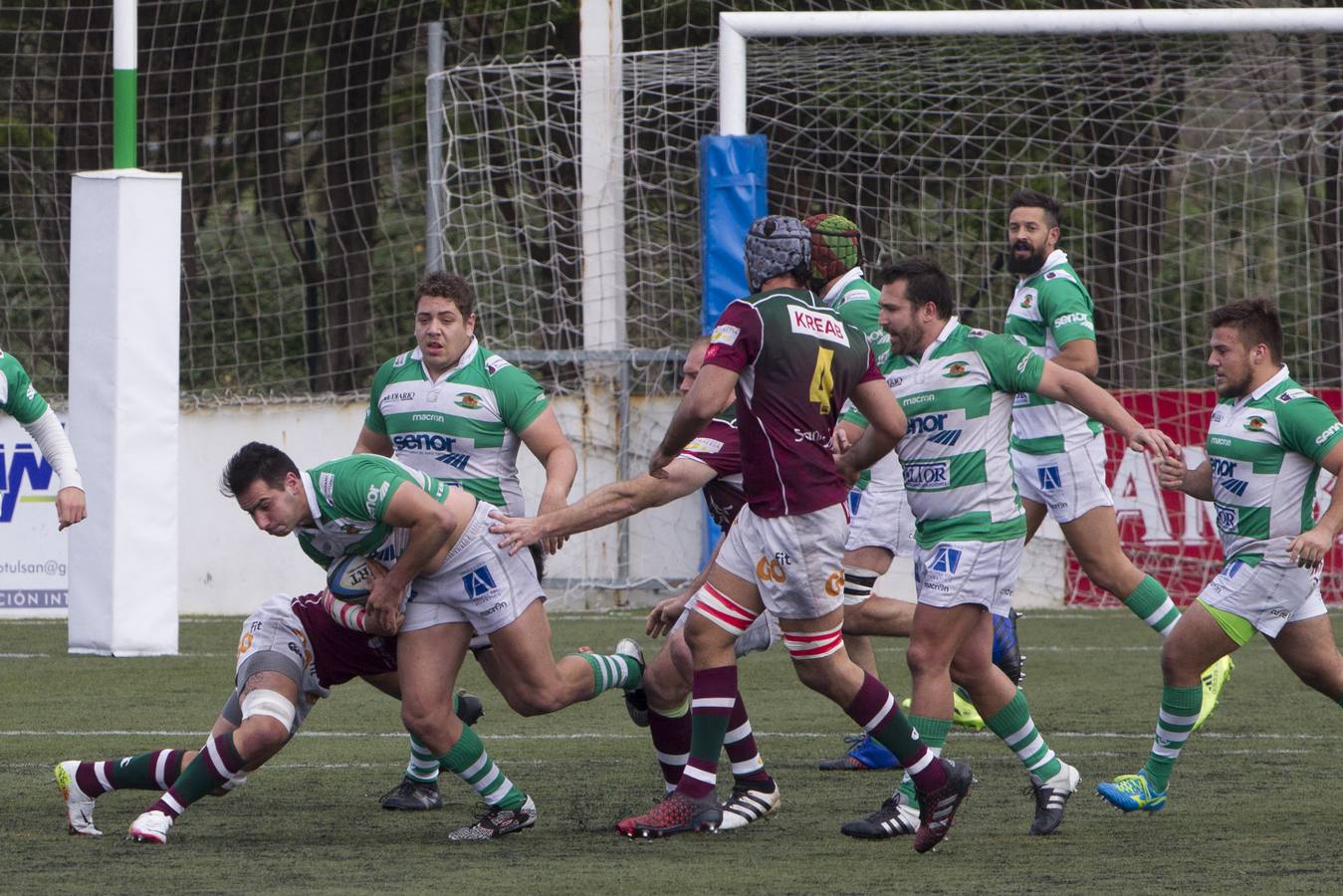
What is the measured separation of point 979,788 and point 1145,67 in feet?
27.9

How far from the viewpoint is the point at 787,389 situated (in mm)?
6094

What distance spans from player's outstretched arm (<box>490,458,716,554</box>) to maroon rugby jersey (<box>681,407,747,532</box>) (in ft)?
1.29

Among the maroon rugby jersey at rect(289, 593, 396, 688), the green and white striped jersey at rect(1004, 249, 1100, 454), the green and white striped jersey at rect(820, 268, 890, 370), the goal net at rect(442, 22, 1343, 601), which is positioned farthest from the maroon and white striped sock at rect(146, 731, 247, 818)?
the goal net at rect(442, 22, 1343, 601)

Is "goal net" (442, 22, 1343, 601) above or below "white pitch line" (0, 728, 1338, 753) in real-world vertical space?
above

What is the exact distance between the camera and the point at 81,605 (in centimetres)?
1145

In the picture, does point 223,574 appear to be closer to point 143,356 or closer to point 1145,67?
point 143,356

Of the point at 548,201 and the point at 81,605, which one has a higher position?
the point at 548,201

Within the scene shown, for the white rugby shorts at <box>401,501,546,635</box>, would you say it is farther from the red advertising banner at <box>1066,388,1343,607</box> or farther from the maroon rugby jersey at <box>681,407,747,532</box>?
the red advertising banner at <box>1066,388,1343,607</box>

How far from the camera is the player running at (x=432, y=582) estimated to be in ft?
19.7

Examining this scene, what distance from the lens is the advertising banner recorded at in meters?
13.3

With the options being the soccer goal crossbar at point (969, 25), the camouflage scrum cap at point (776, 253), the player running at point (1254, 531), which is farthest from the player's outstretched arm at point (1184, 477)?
the soccer goal crossbar at point (969, 25)

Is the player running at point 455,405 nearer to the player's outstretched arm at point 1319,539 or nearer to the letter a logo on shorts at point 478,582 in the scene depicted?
the letter a logo on shorts at point 478,582

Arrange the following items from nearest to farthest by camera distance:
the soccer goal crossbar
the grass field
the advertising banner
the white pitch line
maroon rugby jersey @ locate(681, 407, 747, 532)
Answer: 1. the grass field
2. maroon rugby jersey @ locate(681, 407, 747, 532)
3. the white pitch line
4. the soccer goal crossbar
5. the advertising banner

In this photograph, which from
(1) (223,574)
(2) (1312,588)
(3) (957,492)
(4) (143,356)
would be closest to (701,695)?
(3) (957,492)
